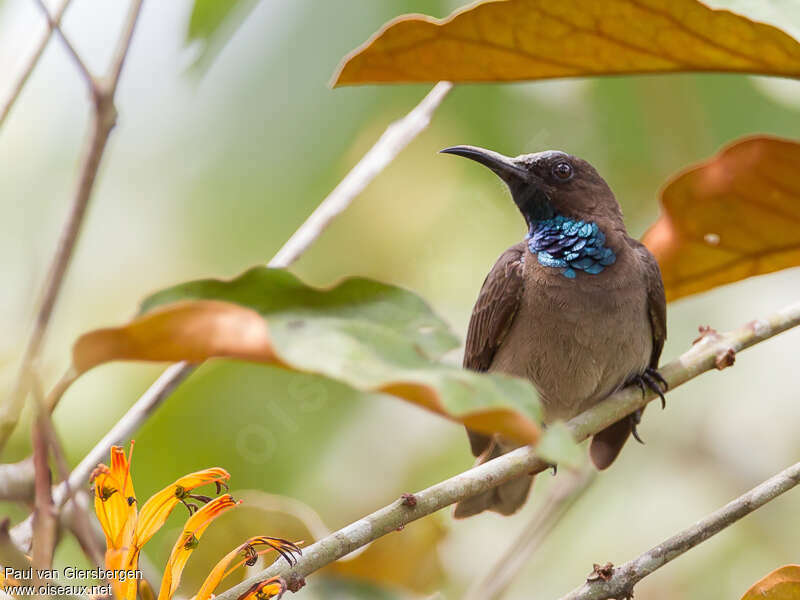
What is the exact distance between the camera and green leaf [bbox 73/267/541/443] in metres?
1.33

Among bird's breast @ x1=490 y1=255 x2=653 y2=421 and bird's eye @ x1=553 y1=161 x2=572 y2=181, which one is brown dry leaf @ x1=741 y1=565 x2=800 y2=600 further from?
bird's eye @ x1=553 y1=161 x2=572 y2=181

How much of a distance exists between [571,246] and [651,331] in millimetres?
454

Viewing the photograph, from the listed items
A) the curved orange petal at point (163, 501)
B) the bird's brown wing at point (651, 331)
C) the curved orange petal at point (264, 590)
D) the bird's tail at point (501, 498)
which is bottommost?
the bird's tail at point (501, 498)

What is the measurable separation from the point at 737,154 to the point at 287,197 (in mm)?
3084

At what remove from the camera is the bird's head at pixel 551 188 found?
3.80 metres

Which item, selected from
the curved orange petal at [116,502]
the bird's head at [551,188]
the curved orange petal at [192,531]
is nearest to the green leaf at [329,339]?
the curved orange petal at [116,502]

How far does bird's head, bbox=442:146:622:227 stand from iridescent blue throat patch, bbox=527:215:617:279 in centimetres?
5

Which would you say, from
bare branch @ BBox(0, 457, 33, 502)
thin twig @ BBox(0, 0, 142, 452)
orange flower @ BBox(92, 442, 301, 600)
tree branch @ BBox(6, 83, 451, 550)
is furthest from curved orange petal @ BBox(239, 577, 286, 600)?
thin twig @ BBox(0, 0, 142, 452)

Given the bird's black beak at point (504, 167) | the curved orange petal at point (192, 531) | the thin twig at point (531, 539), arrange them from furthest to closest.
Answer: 1. the bird's black beak at point (504, 167)
2. the thin twig at point (531, 539)
3. the curved orange petal at point (192, 531)

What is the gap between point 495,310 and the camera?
147 inches

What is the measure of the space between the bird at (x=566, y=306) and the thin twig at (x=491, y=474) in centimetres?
60

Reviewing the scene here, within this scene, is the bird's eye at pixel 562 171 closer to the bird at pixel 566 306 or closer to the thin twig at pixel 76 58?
the bird at pixel 566 306

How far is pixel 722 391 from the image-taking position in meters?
5.55

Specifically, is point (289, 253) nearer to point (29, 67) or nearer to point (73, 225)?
point (29, 67)
